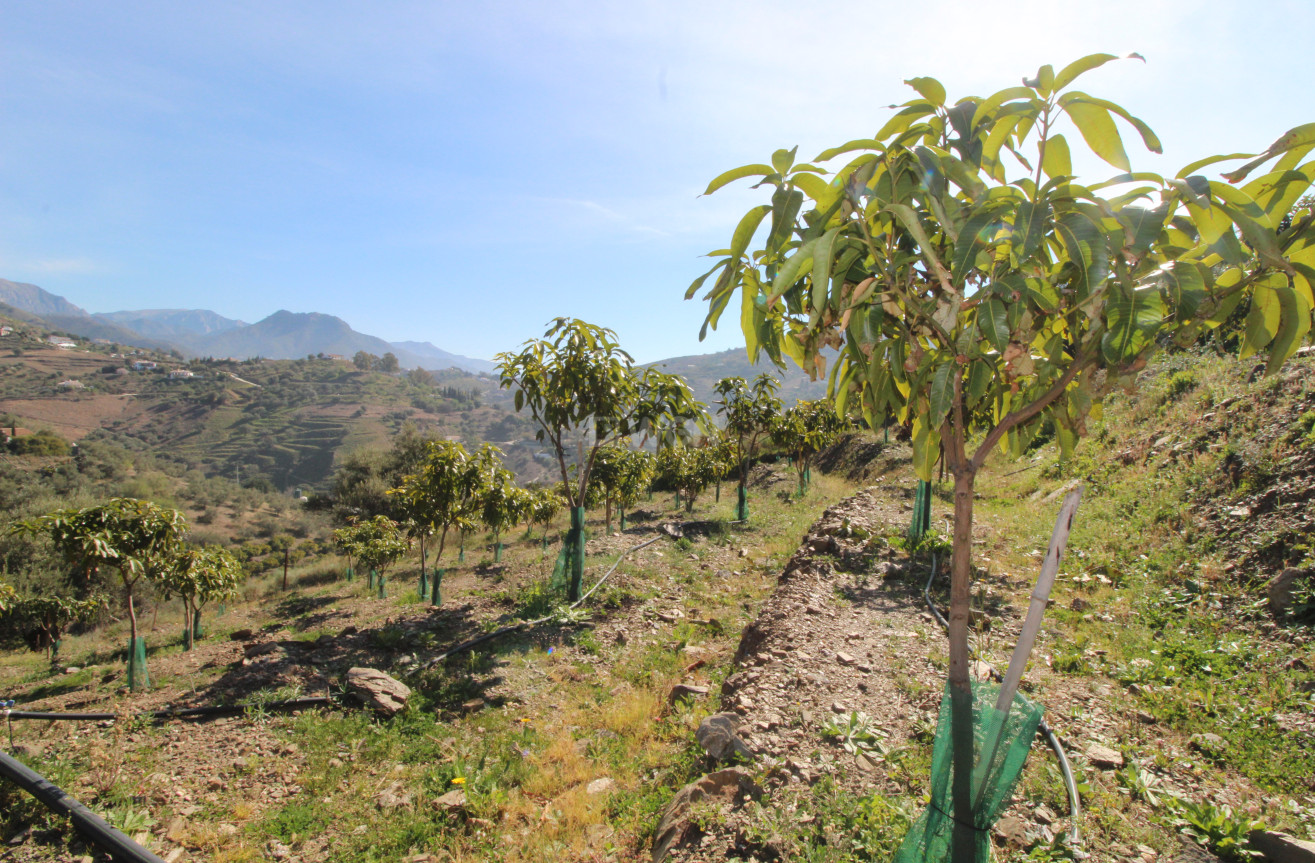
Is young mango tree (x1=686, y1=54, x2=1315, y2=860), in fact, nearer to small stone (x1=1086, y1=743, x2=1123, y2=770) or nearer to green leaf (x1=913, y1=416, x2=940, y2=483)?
green leaf (x1=913, y1=416, x2=940, y2=483)

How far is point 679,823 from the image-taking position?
11.4 ft

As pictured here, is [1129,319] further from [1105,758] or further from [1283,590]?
[1283,590]

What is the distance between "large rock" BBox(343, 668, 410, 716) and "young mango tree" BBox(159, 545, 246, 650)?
483cm

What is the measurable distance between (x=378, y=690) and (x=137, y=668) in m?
4.72

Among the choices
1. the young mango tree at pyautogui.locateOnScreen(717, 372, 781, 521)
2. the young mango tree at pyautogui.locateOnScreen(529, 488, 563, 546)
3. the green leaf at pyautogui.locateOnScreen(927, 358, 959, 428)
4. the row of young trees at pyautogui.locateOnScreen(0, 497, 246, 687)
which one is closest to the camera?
the green leaf at pyautogui.locateOnScreen(927, 358, 959, 428)

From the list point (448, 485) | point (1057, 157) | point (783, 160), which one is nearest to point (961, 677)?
point (1057, 157)

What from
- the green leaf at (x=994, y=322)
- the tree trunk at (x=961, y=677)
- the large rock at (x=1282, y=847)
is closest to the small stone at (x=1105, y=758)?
the large rock at (x=1282, y=847)

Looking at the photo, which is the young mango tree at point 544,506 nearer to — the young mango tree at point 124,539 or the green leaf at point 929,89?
the young mango tree at point 124,539

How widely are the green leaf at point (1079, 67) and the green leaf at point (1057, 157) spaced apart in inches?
7.0

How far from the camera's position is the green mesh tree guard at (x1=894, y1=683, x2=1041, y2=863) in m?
2.29

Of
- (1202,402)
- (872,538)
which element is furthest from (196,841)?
(1202,402)

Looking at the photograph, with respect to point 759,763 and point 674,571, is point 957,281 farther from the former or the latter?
point 674,571

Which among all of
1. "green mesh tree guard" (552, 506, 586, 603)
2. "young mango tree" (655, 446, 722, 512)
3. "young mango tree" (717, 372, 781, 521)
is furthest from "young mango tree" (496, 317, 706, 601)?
"young mango tree" (655, 446, 722, 512)

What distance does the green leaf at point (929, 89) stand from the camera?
5.50 feet
